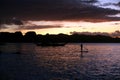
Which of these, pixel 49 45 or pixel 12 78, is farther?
pixel 49 45

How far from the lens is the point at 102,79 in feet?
122

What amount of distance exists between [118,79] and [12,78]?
1432cm

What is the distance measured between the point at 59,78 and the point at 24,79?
4853 millimetres

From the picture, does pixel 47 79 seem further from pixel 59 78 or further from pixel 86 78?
pixel 86 78

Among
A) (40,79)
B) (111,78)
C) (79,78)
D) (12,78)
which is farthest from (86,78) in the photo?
(12,78)

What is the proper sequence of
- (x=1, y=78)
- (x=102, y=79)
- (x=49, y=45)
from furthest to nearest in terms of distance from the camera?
(x=49, y=45), (x=102, y=79), (x=1, y=78)

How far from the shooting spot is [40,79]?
35969mm

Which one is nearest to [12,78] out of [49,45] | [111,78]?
[111,78]

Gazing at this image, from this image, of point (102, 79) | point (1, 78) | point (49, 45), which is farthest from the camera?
point (49, 45)

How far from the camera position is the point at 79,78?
37312 mm

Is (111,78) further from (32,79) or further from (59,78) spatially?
(32,79)

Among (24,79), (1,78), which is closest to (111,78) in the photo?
(24,79)

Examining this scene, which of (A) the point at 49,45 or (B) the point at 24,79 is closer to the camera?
(B) the point at 24,79

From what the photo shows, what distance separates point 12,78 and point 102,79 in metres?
12.1
